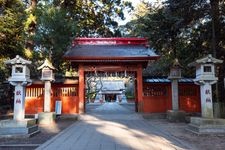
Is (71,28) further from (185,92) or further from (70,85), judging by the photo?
(185,92)

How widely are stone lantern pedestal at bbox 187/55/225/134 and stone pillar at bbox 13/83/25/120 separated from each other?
733 centimetres

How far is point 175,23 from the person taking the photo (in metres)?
20.4

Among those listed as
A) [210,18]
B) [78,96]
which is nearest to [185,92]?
[210,18]

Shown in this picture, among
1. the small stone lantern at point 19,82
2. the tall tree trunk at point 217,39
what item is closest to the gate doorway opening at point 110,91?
the tall tree trunk at point 217,39

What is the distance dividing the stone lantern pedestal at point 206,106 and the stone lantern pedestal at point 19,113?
691 centimetres

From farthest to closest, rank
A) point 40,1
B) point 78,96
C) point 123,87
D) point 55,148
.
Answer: point 123,87
point 40,1
point 78,96
point 55,148

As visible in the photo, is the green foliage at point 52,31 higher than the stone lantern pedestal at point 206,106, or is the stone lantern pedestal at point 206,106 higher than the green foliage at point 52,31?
the green foliage at point 52,31

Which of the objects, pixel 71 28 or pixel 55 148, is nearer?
pixel 55 148

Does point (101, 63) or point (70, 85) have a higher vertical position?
point (101, 63)

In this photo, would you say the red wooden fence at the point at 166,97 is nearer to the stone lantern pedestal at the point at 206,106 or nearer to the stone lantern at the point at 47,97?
the stone lantern at the point at 47,97

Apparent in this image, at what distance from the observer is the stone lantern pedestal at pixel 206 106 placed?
12898 millimetres

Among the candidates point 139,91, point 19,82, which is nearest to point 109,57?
point 139,91

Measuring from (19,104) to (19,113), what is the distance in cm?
40

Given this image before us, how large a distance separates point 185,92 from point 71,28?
9740 mm
